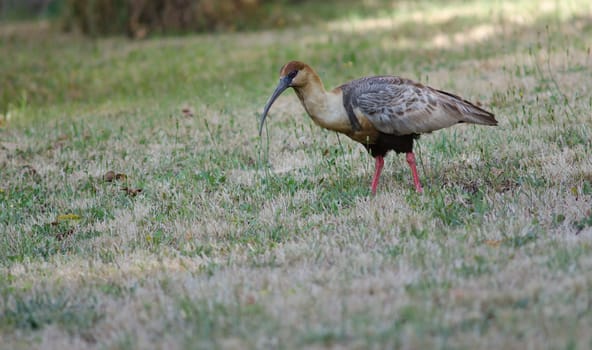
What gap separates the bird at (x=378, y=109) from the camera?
6520 mm

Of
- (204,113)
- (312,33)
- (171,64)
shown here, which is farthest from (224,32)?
(204,113)

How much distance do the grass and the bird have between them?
0.45 metres

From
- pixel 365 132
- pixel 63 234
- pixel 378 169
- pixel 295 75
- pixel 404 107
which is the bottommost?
pixel 63 234

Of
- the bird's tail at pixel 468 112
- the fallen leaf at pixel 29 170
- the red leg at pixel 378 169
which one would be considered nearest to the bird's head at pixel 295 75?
the red leg at pixel 378 169

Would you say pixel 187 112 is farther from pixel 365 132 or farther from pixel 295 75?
pixel 365 132

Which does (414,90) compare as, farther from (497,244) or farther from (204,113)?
(204,113)

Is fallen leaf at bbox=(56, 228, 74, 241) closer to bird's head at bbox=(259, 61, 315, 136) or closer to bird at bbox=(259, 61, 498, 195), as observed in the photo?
bird at bbox=(259, 61, 498, 195)

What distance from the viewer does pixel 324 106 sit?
6.52 meters

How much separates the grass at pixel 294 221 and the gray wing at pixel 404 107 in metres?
0.50

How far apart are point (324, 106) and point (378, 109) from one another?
404 millimetres

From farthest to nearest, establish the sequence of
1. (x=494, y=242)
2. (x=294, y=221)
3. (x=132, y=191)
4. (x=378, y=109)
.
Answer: (x=132, y=191)
(x=378, y=109)
(x=294, y=221)
(x=494, y=242)

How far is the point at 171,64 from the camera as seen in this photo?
1482 centimetres

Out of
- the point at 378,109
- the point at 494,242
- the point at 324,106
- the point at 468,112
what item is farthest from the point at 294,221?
the point at 468,112

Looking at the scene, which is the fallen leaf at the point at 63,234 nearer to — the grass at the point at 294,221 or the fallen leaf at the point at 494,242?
the grass at the point at 294,221
